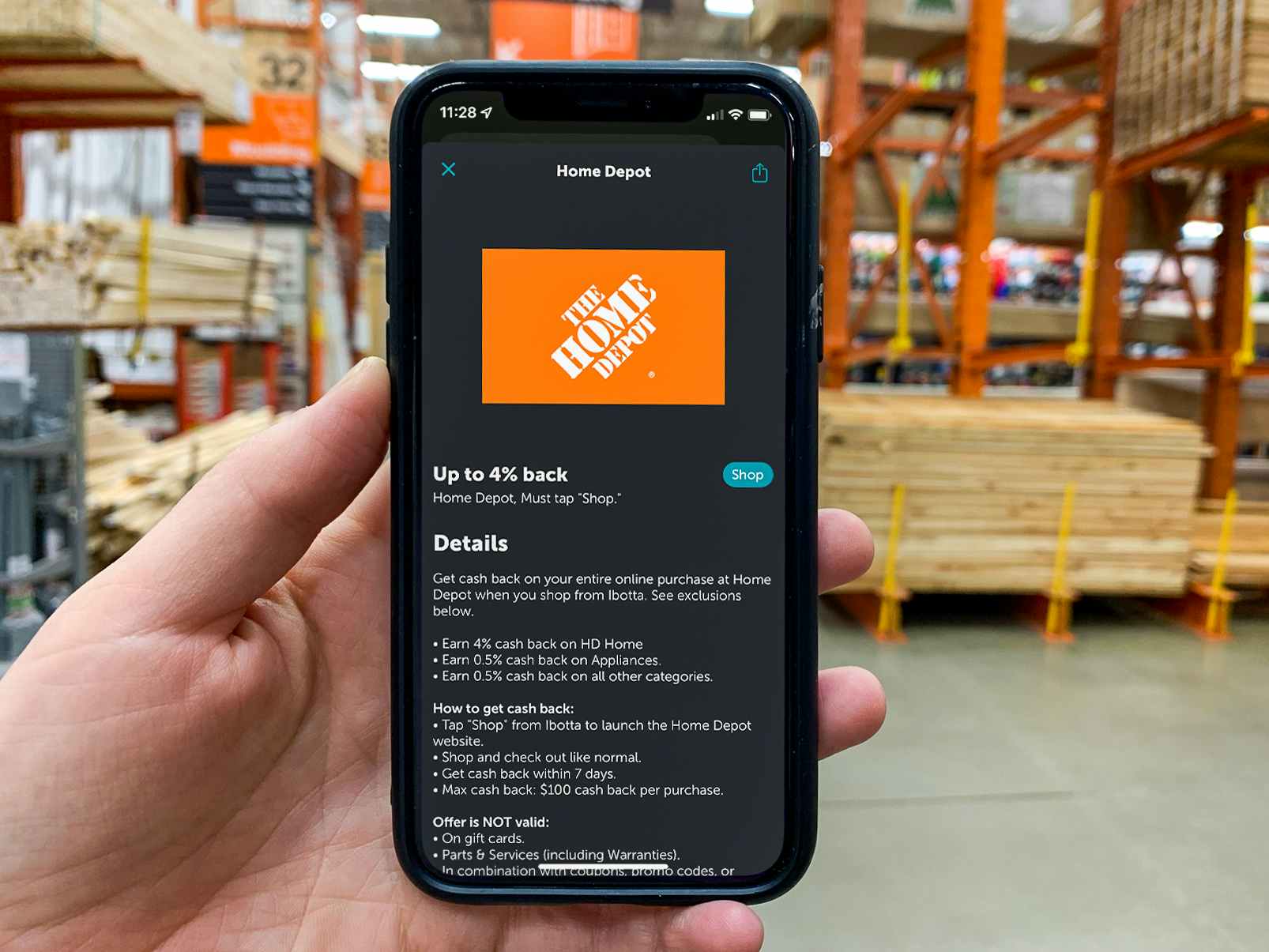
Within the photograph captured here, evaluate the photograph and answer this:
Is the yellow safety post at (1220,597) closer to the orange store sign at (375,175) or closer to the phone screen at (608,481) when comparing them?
the phone screen at (608,481)

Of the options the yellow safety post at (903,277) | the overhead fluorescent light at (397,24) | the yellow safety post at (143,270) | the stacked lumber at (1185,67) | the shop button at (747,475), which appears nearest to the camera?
the shop button at (747,475)

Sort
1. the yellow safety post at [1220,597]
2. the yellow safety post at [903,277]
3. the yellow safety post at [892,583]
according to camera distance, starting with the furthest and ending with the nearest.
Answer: the yellow safety post at [903,277], the yellow safety post at [1220,597], the yellow safety post at [892,583]

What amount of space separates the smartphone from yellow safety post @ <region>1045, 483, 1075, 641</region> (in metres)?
2.70

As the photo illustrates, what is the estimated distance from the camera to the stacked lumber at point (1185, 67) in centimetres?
287

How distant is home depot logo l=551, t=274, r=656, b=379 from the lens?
0.79 metres

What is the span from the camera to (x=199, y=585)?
0.74m

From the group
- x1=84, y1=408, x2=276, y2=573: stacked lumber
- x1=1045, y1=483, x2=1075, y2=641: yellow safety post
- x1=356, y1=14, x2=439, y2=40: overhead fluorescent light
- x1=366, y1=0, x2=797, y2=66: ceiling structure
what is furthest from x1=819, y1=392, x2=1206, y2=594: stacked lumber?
x1=366, y1=0, x2=797, y2=66: ceiling structure

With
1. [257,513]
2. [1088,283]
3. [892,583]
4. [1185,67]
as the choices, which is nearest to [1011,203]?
[1088,283]

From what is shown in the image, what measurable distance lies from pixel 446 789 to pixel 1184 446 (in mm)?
3144

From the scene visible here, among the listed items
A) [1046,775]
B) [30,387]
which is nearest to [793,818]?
[1046,775]

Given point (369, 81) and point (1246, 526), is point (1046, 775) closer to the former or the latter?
point (1246, 526)

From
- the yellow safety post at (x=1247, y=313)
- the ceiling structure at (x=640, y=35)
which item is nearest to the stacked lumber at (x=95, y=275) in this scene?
the yellow safety post at (x=1247, y=313)

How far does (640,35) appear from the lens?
11.3m

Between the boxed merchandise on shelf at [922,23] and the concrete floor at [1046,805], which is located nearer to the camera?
the concrete floor at [1046,805]
